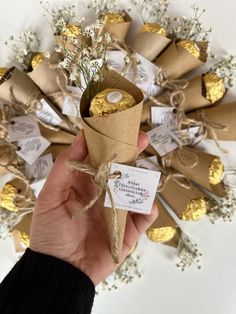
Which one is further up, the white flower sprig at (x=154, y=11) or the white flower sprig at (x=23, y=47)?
the white flower sprig at (x=23, y=47)

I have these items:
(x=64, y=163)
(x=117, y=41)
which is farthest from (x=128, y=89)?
(x=117, y=41)

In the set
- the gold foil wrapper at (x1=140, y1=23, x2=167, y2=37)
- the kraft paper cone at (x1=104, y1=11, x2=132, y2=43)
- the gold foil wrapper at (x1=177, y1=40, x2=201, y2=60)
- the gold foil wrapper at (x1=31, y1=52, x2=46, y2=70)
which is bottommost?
the gold foil wrapper at (x1=177, y1=40, x2=201, y2=60)

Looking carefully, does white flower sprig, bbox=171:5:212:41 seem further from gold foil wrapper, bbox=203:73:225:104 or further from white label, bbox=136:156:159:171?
white label, bbox=136:156:159:171

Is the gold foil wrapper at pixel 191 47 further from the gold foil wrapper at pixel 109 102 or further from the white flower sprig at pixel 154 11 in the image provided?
the gold foil wrapper at pixel 109 102

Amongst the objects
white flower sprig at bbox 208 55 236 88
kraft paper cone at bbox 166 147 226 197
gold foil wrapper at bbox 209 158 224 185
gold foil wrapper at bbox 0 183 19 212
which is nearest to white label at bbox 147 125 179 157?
kraft paper cone at bbox 166 147 226 197

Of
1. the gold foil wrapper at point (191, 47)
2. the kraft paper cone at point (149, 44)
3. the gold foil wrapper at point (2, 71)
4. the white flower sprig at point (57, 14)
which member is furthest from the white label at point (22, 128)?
the gold foil wrapper at point (191, 47)

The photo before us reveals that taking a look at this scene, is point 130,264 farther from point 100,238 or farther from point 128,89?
point 128,89

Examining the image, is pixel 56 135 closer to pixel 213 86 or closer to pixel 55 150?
pixel 55 150

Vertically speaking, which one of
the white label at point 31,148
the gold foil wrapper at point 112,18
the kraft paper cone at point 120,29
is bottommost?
the white label at point 31,148
